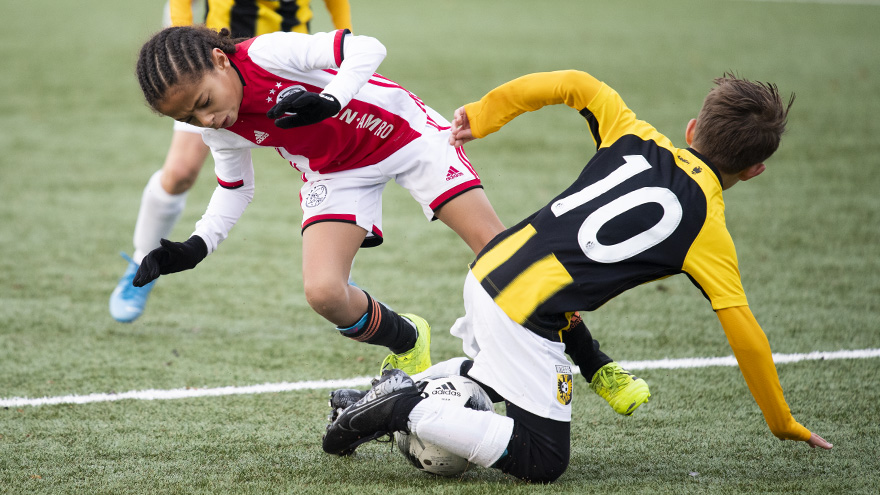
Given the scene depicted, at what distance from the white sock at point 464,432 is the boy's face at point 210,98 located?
3.49ft

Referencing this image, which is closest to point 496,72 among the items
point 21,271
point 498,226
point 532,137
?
point 532,137

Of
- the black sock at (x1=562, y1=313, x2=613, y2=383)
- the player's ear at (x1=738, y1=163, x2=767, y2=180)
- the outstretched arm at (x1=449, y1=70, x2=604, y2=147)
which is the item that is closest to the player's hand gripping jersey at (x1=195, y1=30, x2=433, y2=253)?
the outstretched arm at (x1=449, y1=70, x2=604, y2=147)

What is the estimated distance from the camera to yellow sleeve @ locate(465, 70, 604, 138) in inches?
99.7

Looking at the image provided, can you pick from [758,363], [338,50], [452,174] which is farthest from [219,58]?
[758,363]

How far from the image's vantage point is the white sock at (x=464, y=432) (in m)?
2.45

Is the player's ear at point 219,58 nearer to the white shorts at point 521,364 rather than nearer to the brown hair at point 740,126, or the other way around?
the white shorts at point 521,364

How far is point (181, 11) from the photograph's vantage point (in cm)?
387

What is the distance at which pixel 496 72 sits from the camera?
9.91 meters

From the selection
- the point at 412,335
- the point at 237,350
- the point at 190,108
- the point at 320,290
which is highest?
the point at 190,108

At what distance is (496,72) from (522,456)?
7855 millimetres

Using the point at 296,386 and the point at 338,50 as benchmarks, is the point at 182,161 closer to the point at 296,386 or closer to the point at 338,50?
the point at 296,386

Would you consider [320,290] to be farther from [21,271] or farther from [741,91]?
[21,271]

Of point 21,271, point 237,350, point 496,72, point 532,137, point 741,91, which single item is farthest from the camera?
point 496,72

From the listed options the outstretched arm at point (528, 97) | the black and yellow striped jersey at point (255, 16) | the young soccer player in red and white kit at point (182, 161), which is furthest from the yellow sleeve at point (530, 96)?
the black and yellow striped jersey at point (255, 16)
